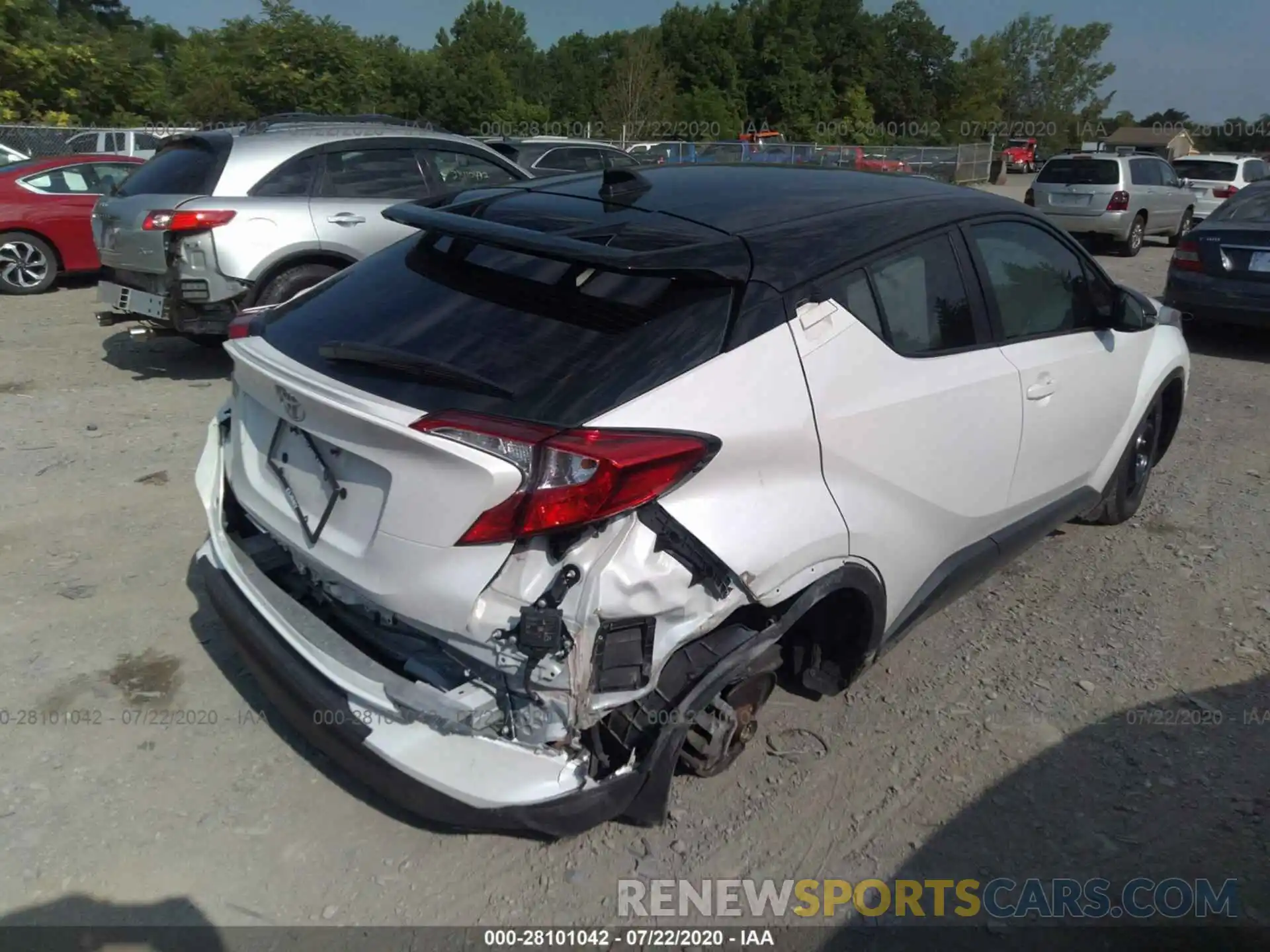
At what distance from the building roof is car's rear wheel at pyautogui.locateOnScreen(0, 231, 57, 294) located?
54.4m

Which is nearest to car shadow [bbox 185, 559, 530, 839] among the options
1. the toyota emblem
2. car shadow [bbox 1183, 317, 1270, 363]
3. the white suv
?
the white suv

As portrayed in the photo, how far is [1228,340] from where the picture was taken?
9766 millimetres

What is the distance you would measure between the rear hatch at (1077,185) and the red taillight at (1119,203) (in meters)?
0.07

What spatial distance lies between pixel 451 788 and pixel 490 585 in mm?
507

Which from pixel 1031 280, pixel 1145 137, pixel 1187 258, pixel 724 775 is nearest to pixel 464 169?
pixel 1031 280

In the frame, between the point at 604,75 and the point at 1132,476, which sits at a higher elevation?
the point at 604,75

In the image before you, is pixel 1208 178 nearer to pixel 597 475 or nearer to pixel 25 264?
pixel 25 264

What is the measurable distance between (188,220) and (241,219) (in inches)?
13.1

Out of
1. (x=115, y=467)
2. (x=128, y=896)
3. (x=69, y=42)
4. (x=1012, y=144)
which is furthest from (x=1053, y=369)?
(x=1012, y=144)

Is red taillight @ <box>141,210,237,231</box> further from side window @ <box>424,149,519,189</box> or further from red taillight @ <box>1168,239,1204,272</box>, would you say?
red taillight @ <box>1168,239,1204,272</box>

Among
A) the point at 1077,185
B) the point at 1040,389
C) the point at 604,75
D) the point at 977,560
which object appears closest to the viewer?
the point at 977,560

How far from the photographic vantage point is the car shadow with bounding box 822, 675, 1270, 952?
2.55 metres

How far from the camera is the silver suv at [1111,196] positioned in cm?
1505

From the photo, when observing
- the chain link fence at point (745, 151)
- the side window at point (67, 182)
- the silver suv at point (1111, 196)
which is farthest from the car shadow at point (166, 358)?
the silver suv at point (1111, 196)
